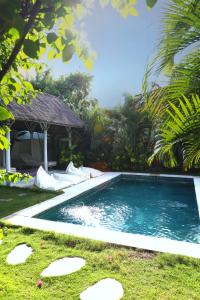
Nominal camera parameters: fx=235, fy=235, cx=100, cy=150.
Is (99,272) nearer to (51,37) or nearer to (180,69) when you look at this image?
(180,69)

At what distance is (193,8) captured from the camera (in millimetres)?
2070

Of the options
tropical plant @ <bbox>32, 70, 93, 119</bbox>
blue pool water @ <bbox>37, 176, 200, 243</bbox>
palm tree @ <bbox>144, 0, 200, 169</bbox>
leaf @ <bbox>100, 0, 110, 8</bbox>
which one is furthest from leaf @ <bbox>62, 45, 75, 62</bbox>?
tropical plant @ <bbox>32, 70, 93, 119</bbox>

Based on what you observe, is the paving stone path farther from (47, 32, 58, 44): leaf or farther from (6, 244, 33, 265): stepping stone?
(47, 32, 58, 44): leaf

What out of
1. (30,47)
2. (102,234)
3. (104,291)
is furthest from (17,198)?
(30,47)

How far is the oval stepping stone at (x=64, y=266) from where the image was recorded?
12.5ft

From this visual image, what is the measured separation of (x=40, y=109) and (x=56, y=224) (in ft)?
27.9

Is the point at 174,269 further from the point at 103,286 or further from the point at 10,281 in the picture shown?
the point at 10,281

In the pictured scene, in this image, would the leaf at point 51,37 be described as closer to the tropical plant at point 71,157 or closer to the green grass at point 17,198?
the green grass at point 17,198

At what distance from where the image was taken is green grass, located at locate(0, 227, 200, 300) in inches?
130

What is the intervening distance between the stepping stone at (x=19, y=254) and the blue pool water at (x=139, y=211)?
2.65 metres

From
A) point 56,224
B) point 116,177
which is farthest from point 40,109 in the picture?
point 56,224

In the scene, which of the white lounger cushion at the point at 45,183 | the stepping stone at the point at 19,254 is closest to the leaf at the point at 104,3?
the stepping stone at the point at 19,254

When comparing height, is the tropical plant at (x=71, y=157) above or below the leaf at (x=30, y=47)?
below

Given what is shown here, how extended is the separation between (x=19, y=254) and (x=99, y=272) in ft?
5.36
